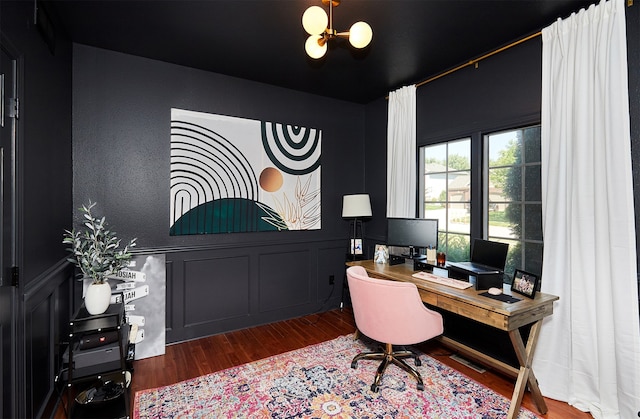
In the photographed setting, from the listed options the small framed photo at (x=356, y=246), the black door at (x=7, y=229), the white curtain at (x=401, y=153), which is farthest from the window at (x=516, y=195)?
the black door at (x=7, y=229)

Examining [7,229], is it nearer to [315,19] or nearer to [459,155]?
[315,19]

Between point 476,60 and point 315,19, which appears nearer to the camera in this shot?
point 315,19

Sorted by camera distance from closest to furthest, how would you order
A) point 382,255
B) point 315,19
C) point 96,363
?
point 315,19 < point 96,363 < point 382,255

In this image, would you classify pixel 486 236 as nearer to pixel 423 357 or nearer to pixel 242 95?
pixel 423 357

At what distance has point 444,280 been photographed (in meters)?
2.49

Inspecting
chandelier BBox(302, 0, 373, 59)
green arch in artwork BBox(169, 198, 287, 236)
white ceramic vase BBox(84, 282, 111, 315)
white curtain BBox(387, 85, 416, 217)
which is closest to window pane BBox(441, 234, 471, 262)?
white curtain BBox(387, 85, 416, 217)

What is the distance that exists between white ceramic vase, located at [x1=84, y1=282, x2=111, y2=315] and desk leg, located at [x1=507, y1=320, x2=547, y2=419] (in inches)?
109

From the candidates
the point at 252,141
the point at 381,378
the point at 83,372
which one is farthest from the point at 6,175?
the point at 381,378

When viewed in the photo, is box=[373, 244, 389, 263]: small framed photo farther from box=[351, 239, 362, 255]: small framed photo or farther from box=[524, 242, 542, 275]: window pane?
box=[524, 242, 542, 275]: window pane

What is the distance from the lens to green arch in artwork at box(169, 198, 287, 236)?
10.4 ft

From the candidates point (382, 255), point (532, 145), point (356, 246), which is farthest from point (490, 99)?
point (356, 246)

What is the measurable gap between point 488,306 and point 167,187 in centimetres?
298

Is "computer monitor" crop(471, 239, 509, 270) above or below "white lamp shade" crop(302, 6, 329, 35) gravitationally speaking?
below

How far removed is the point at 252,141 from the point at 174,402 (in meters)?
2.55
